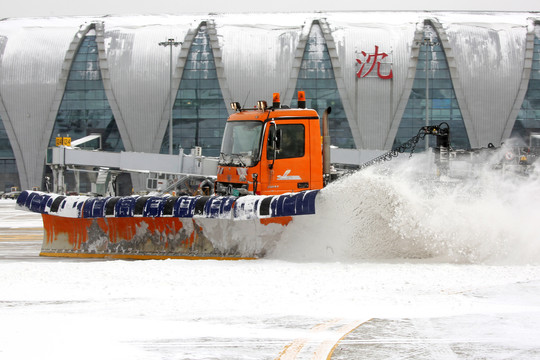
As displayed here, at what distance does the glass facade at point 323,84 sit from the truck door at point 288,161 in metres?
39.8

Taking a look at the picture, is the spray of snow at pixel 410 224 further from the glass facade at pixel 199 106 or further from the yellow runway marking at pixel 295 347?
the glass facade at pixel 199 106

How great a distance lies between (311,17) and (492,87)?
45.5ft

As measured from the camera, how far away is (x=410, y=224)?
1168 centimetres

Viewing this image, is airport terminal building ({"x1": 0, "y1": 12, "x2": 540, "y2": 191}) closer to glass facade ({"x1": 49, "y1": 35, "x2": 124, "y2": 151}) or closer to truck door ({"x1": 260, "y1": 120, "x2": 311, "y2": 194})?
glass facade ({"x1": 49, "y1": 35, "x2": 124, "y2": 151})

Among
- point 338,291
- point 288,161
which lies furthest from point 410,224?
point 338,291

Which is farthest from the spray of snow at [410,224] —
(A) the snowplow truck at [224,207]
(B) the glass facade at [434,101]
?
(B) the glass facade at [434,101]

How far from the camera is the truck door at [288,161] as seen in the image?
13.3 meters

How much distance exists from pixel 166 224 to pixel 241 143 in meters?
2.04

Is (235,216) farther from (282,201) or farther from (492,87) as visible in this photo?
(492,87)

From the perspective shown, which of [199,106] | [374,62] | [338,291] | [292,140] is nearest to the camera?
[338,291]

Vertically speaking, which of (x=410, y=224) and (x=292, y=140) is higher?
(x=292, y=140)

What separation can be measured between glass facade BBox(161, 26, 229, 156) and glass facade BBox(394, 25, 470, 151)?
42.1ft

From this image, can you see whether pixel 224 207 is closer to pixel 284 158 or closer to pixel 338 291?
pixel 284 158

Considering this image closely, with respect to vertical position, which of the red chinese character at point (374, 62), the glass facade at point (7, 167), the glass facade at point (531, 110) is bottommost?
the glass facade at point (7, 167)
